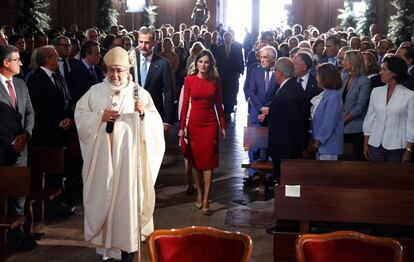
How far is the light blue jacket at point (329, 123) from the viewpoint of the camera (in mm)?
7859

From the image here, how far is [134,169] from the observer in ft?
21.2

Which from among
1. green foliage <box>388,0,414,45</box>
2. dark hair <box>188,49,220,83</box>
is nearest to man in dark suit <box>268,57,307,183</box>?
dark hair <box>188,49,220,83</box>

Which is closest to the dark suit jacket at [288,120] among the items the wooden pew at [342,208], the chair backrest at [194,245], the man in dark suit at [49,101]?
the wooden pew at [342,208]

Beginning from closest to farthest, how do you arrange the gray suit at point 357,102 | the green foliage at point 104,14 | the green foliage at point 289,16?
1. the gray suit at point 357,102
2. the green foliage at point 104,14
3. the green foliage at point 289,16

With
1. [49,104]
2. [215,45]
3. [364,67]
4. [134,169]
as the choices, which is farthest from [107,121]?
[215,45]

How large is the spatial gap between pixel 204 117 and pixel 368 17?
17495 millimetres

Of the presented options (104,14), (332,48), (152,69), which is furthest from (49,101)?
(104,14)

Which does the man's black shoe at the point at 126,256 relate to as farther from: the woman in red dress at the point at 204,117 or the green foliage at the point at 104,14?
the green foliage at the point at 104,14

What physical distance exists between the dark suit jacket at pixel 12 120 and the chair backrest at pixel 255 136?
10.6 ft

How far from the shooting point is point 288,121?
7.85 m

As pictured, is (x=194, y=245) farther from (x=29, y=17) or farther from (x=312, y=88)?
(x=29, y=17)

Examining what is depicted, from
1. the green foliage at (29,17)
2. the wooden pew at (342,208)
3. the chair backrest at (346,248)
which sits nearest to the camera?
the chair backrest at (346,248)

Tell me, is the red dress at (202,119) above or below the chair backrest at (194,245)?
above

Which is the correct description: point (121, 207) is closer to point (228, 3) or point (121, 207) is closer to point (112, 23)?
point (112, 23)
